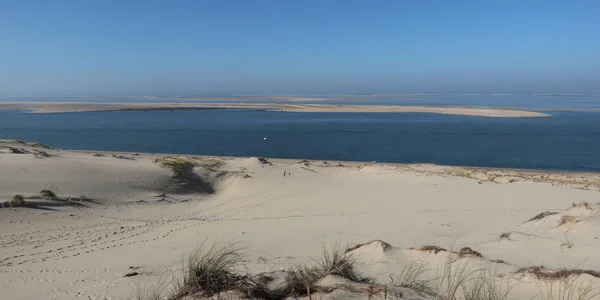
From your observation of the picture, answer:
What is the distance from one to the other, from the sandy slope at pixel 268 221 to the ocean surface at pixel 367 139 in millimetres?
9610

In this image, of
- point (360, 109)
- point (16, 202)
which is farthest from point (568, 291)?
point (360, 109)

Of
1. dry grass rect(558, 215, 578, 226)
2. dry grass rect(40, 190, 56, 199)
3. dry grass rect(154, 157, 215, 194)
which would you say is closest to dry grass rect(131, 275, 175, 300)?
dry grass rect(558, 215, 578, 226)

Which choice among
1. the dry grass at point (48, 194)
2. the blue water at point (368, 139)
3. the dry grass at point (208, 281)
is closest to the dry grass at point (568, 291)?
the dry grass at point (208, 281)

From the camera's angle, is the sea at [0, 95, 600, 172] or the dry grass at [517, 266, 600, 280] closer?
the dry grass at [517, 266, 600, 280]

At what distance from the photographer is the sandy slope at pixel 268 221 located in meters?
6.83

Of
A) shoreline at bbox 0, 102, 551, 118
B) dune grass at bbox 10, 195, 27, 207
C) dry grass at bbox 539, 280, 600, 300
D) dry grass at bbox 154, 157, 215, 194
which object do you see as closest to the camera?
dry grass at bbox 539, 280, 600, 300

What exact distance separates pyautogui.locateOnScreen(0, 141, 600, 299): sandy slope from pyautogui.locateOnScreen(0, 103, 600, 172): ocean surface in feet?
31.5

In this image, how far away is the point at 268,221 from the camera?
12406 mm

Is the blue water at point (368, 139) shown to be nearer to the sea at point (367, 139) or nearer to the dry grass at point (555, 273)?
the sea at point (367, 139)

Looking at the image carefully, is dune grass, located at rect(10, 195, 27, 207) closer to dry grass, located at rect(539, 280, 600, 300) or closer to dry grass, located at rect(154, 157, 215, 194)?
dry grass, located at rect(154, 157, 215, 194)

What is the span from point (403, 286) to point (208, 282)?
2061 millimetres

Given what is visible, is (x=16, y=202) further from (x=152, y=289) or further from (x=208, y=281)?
(x=208, y=281)

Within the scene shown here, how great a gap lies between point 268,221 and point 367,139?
99.0 feet

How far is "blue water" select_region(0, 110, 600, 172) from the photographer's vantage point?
31.6 metres
